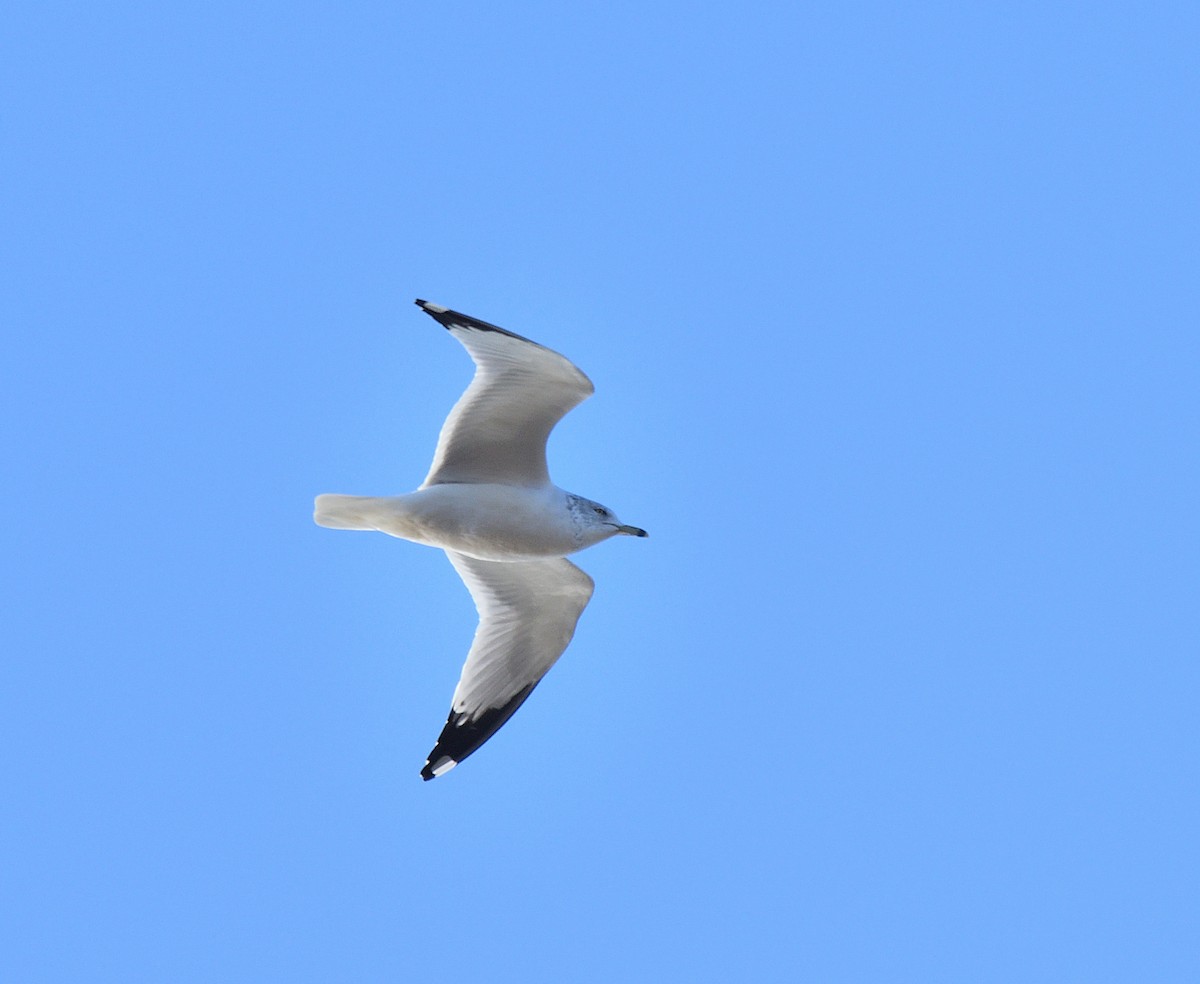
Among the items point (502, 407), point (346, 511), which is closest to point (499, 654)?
point (346, 511)

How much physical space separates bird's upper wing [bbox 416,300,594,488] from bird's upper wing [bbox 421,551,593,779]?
33.0 inches

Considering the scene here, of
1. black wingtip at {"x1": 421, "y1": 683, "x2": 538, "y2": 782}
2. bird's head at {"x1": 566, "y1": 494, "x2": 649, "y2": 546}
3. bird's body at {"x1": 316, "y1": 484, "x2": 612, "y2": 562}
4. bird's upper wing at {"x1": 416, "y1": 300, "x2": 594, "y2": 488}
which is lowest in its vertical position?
black wingtip at {"x1": 421, "y1": 683, "x2": 538, "y2": 782}

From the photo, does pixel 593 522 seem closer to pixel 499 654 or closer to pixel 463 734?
pixel 499 654

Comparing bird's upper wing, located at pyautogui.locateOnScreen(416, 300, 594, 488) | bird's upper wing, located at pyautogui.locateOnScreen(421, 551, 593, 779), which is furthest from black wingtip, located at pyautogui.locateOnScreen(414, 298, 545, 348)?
bird's upper wing, located at pyautogui.locateOnScreen(421, 551, 593, 779)

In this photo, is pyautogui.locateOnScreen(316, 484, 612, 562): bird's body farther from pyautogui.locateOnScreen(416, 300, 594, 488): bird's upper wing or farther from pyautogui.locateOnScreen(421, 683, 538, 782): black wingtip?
pyautogui.locateOnScreen(421, 683, 538, 782): black wingtip

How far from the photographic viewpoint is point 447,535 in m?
8.56

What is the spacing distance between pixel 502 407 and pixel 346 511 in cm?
99

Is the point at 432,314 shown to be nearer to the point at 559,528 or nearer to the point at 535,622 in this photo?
the point at 559,528

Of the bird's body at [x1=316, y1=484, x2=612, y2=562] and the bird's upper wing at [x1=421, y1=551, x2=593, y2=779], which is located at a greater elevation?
the bird's body at [x1=316, y1=484, x2=612, y2=562]

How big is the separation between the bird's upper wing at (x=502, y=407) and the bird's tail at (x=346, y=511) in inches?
17.9

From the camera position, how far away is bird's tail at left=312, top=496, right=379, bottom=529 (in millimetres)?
8398

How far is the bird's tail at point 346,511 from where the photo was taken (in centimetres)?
840

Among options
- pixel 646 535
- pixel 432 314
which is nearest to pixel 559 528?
pixel 646 535

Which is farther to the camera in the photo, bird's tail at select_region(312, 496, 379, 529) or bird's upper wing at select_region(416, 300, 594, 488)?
bird's tail at select_region(312, 496, 379, 529)
